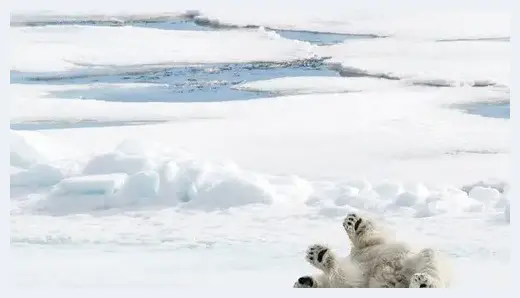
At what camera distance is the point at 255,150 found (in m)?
4.27

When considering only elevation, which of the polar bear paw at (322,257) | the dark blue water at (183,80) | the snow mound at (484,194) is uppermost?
the dark blue water at (183,80)

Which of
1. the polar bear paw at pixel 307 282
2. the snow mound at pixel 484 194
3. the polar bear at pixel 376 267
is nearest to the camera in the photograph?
the polar bear at pixel 376 267

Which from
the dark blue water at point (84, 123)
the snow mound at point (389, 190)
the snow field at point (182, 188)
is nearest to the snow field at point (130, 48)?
the dark blue water at point (84, 123)

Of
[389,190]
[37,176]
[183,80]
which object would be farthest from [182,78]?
[389,190]

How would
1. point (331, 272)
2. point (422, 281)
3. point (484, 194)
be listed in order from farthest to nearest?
point (484, 194) < point (331, 272) < point (422, 281)

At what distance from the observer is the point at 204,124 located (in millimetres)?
4285

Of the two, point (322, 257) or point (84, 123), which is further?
point (84, 123)

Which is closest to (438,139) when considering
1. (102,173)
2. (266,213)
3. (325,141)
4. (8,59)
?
(325,141)

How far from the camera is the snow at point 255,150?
4121mm

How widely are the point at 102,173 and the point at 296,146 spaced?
90cm

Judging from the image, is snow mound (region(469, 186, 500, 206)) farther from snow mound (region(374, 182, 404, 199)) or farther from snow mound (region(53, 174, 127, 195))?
snow mound (region(53, 174, 127, 195))

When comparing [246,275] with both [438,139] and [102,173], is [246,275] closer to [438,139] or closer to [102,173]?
[102,173]

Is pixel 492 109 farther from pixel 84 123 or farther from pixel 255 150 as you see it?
pixel 84 123

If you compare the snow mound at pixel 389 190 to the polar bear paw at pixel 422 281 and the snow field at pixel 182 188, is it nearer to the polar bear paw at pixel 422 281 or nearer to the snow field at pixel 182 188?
the snow field at pixel 182 188
